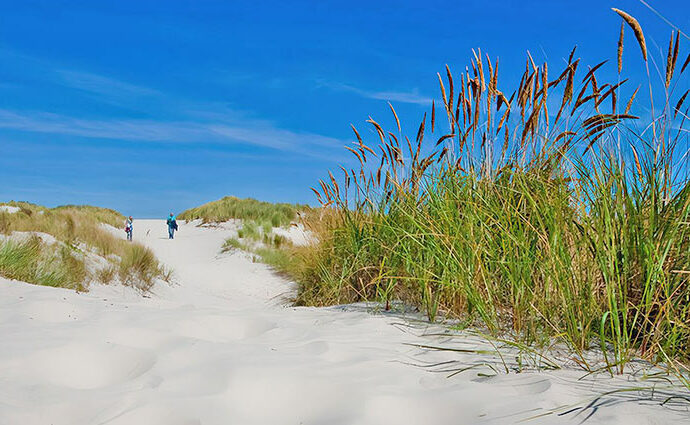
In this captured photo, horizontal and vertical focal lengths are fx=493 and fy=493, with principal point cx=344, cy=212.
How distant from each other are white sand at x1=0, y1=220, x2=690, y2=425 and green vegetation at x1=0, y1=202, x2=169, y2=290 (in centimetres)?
298

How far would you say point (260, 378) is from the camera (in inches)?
69.4

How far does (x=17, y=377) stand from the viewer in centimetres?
186

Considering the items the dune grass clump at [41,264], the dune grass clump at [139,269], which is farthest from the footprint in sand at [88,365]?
the dune grass clump at [139,269]

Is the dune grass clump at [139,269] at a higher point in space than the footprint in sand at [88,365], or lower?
higher

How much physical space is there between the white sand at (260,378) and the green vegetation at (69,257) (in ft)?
9.76

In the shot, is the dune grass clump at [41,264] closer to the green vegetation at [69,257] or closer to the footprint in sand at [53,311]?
the green vegetation at [69,257]

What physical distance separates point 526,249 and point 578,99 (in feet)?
3.82

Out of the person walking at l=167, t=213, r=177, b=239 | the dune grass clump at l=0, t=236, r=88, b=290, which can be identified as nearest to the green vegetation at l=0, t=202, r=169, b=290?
the dune grass clump at l=0, t=236, r=88, b=290

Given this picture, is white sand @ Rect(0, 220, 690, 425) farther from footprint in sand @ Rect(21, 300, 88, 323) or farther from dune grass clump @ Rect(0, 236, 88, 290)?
dune grass clump @ Rect(0, 236, 88, 290)

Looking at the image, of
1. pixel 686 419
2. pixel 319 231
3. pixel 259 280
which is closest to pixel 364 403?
pixel 686 419

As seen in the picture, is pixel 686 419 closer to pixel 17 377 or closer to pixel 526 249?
pixel 526 249

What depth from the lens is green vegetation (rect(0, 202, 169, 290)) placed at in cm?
556

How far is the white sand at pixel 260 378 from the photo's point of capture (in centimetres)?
148

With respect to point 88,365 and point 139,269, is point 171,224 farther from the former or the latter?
point 88,365
